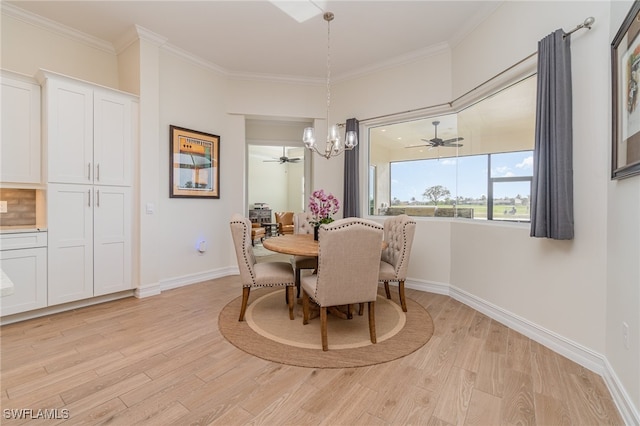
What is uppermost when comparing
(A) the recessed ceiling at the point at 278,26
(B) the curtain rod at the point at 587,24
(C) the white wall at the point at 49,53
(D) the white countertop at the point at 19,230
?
(A) the recessed ceiling at the point at 278,26

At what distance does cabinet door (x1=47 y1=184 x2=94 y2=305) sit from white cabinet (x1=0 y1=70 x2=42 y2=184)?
31 centimetres

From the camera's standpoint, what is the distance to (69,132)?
2859 millimetres

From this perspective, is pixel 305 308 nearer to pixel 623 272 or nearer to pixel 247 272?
pixel 247 272

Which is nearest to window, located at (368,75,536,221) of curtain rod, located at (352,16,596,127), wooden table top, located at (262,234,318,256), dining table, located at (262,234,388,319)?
curtain rod, located at (352,16,596,127)

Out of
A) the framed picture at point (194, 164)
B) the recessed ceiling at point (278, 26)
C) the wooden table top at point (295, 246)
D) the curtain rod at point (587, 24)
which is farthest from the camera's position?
the framed picture at point (194, 164)

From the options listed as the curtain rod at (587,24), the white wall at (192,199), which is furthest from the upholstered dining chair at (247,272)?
the curtain rod at (587,24)

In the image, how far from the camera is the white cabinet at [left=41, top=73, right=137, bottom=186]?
9.07 ft

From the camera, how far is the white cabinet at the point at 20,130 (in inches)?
104

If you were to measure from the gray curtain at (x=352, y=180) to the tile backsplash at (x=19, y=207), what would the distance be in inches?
144

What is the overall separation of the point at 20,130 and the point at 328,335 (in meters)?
3.53

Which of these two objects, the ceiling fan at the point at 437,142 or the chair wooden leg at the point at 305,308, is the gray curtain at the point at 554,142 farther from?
the chair wooden leg at the point at 305,308

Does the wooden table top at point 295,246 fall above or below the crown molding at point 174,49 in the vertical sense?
below

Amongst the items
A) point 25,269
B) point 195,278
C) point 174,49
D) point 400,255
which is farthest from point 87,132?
point 400,255

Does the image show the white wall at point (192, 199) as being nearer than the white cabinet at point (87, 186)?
No
